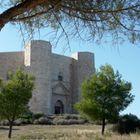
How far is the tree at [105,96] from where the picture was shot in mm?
24688

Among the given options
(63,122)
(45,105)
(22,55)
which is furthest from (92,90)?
(22,55)

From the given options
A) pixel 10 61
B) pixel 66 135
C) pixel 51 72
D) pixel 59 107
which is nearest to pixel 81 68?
pixel 51 72

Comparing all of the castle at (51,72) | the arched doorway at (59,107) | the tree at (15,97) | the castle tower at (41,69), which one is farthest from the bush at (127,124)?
the arched doorway at (59,107)

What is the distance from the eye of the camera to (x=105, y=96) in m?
25.0

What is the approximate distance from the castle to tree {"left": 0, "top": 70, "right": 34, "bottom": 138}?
23027 mm

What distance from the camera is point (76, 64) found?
179 feet

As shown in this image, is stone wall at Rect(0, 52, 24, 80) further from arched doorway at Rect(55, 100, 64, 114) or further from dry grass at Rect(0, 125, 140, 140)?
dry grass at Rect(0, 125, 140, 140)

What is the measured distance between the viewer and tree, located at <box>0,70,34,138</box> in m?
24.1

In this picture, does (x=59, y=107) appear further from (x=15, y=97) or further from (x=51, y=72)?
(x=15, y=97)

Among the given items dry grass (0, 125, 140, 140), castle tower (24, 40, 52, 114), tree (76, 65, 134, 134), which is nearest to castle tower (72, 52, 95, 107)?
castle tower (24, 40, 52, 114)

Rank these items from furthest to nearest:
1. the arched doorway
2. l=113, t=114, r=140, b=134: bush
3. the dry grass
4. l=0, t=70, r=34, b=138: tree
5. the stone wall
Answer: the arched doorway < the stone wall < l=0, t=70, r=34, b=138: tree < l=113, t=114, r=140, b=134: bush < the dry grass

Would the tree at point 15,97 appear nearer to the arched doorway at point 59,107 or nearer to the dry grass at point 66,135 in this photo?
the dry grass at point 66,135

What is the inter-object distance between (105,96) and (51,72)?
28005 mm

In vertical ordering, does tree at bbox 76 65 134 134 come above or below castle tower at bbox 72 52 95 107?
below
